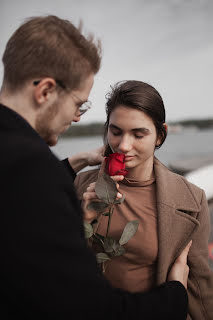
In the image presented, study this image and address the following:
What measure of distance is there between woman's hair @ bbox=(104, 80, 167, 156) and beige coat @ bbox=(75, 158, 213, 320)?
0.60 m

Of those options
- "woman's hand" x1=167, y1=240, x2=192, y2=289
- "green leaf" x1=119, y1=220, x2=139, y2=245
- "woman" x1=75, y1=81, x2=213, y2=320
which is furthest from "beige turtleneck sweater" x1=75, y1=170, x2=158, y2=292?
"green leaf" x1=119, y1=220, x2=139, y2=245

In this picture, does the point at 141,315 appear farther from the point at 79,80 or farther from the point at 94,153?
the point at 94,153

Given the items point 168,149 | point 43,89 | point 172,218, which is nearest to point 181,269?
point 172,218

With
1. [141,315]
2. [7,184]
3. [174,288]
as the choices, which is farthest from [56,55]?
[174,288]

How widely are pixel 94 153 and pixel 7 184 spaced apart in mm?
1676

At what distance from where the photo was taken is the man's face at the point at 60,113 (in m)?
1.16

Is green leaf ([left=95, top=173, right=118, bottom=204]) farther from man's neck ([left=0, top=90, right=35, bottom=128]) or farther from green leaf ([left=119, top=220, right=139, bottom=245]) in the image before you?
man's neck ([left=0, top=90, right=35, bottom=128])

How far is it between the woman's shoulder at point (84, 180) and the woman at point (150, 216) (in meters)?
0.06

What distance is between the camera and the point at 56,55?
111cm

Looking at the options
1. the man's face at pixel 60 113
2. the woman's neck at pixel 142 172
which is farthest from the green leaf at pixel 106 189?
the woman's neck at pixel 142 172

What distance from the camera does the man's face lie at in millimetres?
1164

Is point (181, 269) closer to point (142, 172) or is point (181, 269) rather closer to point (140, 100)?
point (142, 172)

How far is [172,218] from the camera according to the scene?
1.91 metres

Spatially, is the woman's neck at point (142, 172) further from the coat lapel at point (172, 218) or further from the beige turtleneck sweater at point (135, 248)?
the beige turtleneck sweater at point (135, 248)
